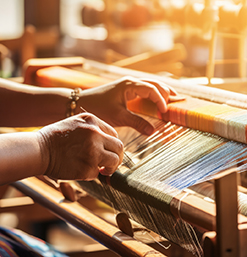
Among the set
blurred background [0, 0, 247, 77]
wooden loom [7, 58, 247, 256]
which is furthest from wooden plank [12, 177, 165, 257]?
blurred background [0, 0, 247, 77]

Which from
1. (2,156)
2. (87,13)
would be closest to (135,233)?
(2,156)

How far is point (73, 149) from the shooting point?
659 mm

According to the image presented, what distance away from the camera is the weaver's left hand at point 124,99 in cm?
93

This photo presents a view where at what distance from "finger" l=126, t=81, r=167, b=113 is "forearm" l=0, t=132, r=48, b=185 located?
0.34 meters

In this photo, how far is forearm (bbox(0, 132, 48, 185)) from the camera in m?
0.61

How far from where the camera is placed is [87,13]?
489cm

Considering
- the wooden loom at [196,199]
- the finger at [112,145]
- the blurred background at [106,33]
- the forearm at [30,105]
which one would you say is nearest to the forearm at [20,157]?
the finger at [112,145]

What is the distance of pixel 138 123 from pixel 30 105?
0.34 meters

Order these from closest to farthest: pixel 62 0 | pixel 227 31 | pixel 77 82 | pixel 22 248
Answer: pixel 22 248
pixel 77 82
pixel 227 31
pixel 62 0

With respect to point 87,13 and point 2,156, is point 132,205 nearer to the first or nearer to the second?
point 2,156

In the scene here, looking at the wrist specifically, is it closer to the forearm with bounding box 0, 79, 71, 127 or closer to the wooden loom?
the wooden loom

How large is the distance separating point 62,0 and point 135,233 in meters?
6.04

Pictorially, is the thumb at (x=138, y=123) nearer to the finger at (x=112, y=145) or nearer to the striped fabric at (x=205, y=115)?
the striped fabric at (x=205, y=115)

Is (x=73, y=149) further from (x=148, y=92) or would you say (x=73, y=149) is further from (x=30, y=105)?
(x=30, y=105)
